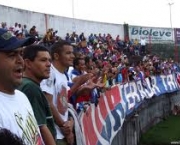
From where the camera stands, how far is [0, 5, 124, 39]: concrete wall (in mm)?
20391

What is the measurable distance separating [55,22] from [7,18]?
475cm

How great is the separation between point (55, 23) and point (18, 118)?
868 inches

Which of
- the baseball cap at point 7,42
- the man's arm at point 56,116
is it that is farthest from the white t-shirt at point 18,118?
the man's arm at point 56,116

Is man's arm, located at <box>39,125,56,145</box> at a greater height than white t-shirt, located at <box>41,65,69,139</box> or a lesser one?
lesser

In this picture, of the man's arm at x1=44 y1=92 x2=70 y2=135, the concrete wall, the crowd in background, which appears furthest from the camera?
the concrete wall

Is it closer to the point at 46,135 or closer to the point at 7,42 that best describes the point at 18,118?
the point at 7,42

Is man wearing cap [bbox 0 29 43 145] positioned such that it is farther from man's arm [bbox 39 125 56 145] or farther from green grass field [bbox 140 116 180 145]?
green grass field [bbox 140 116 180 145]

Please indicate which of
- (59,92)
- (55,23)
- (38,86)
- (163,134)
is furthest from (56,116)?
(55,23)

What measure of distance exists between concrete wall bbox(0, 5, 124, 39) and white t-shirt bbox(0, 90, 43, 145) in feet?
56.6

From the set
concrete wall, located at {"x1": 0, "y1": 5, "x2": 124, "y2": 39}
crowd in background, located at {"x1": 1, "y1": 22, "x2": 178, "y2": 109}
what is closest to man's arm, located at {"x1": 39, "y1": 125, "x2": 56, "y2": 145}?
crowd in background, located at {"x1": 1, "y1": 22, "x2": 178, "y2": 109}

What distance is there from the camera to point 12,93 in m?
2.75

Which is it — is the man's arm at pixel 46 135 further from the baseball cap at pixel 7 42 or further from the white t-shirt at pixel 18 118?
the baseball cap at pixel 7 42

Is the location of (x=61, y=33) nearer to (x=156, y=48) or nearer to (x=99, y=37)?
(x=99, y=37)

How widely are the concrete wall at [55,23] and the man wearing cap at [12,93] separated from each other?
17.3 metres
